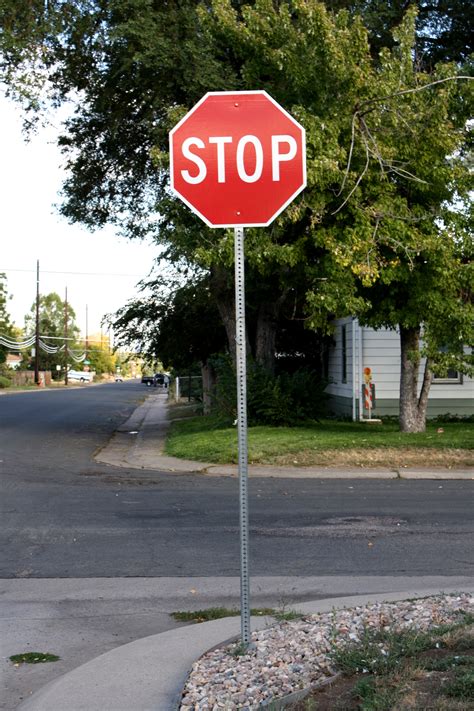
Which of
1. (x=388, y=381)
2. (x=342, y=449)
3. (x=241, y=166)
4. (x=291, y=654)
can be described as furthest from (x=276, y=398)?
(x=291, y=654)

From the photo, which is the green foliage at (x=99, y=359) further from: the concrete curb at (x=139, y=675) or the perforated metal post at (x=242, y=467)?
the perforated metal post at (x=242, y=467)

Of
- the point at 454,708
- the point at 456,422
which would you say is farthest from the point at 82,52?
the point at 454,708

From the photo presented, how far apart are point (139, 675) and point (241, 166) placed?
9.74ft

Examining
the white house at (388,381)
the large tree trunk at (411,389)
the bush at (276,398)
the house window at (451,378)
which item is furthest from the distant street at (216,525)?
the house window at (451,378)

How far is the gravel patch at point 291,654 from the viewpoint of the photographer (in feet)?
14.9

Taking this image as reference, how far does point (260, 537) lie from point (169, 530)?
43.0 inches

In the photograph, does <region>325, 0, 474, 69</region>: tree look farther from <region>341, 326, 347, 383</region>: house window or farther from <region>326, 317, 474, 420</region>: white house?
<region>341, 326, 347, 383</region>: house window

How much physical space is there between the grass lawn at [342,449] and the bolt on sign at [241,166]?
37.5 feet

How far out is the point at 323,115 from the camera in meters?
16.5

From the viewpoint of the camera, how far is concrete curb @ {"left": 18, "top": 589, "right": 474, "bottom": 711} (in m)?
4.76

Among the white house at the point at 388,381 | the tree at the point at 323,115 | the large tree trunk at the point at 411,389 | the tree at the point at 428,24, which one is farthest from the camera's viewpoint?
the white house at the point at 388,381

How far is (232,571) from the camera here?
8305 millimetres

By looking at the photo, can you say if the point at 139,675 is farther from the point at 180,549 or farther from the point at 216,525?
the point at 216,525

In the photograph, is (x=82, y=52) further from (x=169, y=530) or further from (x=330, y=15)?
(x=169, y=530)
